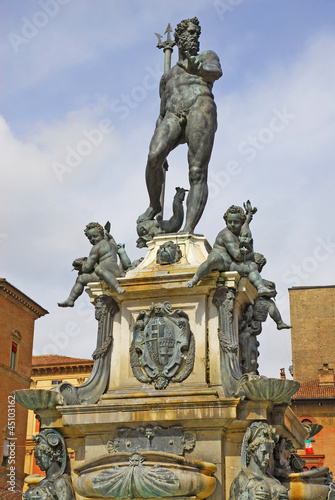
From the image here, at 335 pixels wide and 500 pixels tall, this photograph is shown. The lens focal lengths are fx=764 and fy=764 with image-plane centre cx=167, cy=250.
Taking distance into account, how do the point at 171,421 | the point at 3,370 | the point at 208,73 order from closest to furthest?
1. the point at 171,421
2. the point at 208,73
3. the point at 3,370


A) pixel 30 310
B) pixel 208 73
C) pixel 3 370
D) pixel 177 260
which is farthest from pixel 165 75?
pixel 30 310

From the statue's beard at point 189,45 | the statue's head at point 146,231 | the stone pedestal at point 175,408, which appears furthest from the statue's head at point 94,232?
the statue's beard at point 189,45

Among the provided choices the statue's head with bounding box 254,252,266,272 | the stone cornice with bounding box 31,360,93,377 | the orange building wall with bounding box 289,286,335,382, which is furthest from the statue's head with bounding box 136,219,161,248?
the orange building wall with bounding box 289,286,335,382

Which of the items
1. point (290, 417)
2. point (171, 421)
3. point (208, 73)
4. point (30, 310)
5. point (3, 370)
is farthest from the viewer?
point (30, 310)

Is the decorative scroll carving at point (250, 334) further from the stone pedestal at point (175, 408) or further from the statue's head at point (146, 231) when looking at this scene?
the statue's head at point (146, 231)

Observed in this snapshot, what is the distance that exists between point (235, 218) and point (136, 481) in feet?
11.1

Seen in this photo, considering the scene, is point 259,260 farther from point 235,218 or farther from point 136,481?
point 136,481

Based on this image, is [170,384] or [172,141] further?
[172,141]

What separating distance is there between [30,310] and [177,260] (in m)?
34.8

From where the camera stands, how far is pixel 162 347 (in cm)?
886

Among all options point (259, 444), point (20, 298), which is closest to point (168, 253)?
point (259, 444)

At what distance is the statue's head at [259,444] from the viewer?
26.2 ft

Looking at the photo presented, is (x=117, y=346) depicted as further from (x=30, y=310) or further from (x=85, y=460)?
(x=30, y=310)

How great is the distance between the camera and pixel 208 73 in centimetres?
1040
